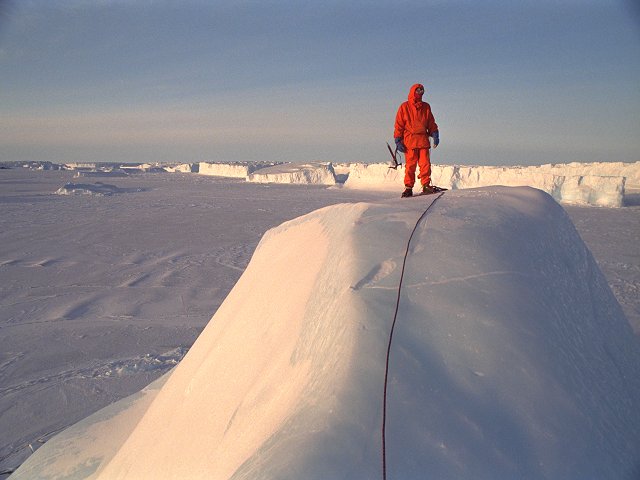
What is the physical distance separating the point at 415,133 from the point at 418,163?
29 centimetres

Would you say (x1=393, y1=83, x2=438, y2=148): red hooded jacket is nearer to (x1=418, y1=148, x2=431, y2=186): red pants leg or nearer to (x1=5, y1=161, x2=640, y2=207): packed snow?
(x1=418, y1=148, x2=431, y2=186): red pants leg

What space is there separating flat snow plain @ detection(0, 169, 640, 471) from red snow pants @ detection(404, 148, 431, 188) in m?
2.07

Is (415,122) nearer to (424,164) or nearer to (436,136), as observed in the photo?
(436,136)

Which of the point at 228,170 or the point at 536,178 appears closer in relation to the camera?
the point at 536,178

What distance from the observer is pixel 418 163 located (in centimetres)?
414

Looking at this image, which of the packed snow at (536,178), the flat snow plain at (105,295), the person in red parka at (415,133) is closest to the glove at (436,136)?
the person in red parka at (415,133)

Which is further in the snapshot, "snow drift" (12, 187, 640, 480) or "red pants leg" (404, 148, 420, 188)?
"red pants leg" (404, 148, 420, 188)

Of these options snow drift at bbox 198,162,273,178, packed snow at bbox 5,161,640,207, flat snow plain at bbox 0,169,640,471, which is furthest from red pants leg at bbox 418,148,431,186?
snow drift at bbox 198,162,273,178

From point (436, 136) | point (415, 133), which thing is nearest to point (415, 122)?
point (415, 133)

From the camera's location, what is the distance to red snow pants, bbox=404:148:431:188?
4020mm

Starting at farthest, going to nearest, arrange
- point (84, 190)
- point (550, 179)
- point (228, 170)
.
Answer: point (228, 170)
point (84, 190)
point (550, 179)

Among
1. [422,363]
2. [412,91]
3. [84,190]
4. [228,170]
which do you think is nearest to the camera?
[422,363]

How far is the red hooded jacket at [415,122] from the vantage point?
398 cm

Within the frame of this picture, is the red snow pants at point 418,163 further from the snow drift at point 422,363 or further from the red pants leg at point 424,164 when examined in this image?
the snow drift at point 422,363
